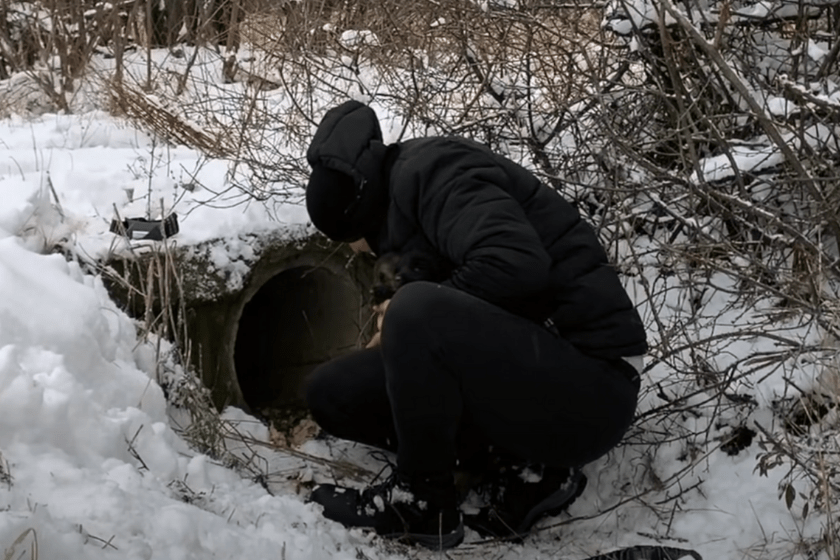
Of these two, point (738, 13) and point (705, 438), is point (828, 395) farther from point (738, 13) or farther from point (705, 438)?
point (738, 13)

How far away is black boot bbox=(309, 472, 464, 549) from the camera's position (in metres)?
2.99

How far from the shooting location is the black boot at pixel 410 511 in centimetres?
299

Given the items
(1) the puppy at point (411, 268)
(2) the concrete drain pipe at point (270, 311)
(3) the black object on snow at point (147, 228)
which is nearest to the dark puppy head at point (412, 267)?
(1) the puppy at point (411, 268)

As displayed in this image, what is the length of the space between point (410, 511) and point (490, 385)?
1.76ft

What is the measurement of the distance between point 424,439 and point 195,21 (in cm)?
575

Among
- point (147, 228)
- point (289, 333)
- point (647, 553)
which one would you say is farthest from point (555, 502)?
point (289, 333)

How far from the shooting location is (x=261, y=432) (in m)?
3.83

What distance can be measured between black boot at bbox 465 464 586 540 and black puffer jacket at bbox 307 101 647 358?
0.61 m

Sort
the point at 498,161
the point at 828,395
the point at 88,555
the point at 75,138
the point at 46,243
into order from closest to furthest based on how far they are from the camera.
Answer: the point at 88,555
the point at 498,161
the point at 828,395
the point at 46,243
the point at 75,138

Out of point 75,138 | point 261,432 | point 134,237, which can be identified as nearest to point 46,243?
point 134,237

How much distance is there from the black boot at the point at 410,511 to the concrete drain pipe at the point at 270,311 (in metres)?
0.86

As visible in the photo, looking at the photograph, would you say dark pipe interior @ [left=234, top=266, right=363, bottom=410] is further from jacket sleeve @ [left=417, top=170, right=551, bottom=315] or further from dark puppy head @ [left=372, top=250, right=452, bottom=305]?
jacket sleeve @ [left=417, top=170, right=551, bottom=315]

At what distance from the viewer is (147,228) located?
3.82 metres

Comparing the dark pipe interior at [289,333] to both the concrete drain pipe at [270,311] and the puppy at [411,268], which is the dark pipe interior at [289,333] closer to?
the concrete drain pipe at [270,311]
